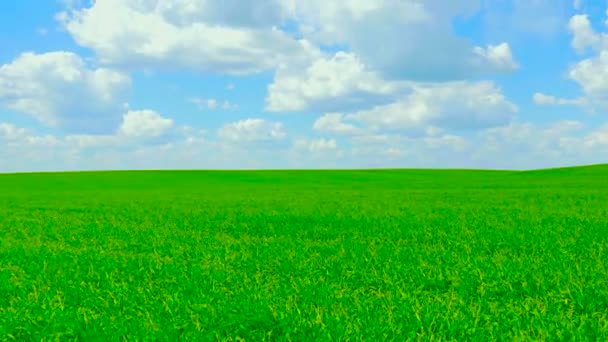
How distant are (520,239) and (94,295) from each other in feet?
30.1

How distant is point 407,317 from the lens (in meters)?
5.86

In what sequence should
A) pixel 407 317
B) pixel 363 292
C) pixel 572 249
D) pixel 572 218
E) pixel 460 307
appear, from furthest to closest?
1. pixel 572 218
2. pixel 572 249
3. pixel 363 292
4. pixel 460 307
5. pixel 407 317

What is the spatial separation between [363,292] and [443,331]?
6.17 ft

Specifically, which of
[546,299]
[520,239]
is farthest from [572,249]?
[546,299]

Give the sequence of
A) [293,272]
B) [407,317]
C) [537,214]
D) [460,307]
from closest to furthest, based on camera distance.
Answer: [407,317] < [460,307] < [293,272] < [537,214]

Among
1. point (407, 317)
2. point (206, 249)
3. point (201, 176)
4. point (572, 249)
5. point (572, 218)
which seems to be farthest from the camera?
point (201, 176)

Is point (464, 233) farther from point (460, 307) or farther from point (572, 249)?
point (460, 307)

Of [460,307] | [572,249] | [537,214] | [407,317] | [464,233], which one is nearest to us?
→ [407,317]

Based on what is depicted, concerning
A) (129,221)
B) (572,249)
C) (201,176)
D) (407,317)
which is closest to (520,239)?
(572,249)

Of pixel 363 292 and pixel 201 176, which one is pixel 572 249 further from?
pixel 201 176

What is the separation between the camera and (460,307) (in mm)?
6352

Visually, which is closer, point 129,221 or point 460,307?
point 460,307

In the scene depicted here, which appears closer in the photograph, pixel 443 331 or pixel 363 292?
pixel 443 331

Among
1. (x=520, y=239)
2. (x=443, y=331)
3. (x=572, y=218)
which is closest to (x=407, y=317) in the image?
(x=443, y=331)
